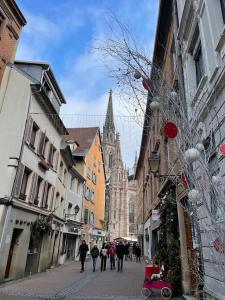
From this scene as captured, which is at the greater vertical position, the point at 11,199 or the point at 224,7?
the point at 224,7

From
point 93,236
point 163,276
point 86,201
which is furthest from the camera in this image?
point 93,236

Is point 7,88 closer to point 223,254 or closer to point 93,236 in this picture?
point 223,254

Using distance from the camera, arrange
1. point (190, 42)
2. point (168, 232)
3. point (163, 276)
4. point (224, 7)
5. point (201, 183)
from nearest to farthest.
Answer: point (201, 183), point (224, 7), point (190, 42), point (163, 276), point (168, 232)

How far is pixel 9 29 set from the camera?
14305 millimetres

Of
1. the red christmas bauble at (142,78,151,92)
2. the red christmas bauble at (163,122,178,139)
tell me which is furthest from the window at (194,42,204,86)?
the red christmas bauble at (163,122,178,139)

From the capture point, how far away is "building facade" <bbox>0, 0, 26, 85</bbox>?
13.7 meters

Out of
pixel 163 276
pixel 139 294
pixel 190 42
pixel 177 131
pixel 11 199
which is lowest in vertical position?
pixel 139 294

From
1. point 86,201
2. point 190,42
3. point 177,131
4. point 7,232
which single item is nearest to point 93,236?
point 86,201

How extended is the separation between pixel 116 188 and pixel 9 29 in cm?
7025

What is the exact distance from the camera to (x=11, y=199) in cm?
1151

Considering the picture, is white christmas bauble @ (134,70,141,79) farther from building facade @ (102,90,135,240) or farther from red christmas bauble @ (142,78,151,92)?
building facade @ (102,90,135,240)

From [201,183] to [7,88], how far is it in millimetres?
13318

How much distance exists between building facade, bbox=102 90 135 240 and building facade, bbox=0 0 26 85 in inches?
2427

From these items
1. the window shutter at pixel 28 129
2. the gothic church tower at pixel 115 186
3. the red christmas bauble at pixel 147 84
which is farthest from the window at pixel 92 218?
the gothic church tower at pixel 115 186
